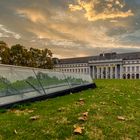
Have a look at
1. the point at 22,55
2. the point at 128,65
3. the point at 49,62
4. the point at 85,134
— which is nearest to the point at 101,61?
the point at 128,65

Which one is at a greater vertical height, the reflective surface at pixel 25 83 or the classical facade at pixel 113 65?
the reflective surface at pixel 25 83

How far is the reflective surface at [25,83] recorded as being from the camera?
9.22 metres

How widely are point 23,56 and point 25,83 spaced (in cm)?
7021

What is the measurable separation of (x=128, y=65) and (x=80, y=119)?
6519 inches

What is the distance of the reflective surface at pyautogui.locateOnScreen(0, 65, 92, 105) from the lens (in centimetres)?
922

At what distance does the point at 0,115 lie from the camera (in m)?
7.27

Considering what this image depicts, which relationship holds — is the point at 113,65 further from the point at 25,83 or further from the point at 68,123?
the point at 68,123

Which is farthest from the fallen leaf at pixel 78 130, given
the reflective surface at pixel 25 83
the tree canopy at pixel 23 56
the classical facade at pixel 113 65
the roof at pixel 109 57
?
the roof at pixel 109 57

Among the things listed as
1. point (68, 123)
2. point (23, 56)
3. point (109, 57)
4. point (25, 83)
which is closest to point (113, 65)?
point (109, 57)

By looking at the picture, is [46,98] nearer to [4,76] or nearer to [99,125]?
[4,76]

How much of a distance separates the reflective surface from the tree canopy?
193ft

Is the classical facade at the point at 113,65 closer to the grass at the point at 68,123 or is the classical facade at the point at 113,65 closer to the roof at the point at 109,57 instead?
the roof at the point at 109,57

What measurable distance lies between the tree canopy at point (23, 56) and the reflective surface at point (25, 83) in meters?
58.8

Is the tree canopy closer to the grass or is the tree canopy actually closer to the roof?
the grass
